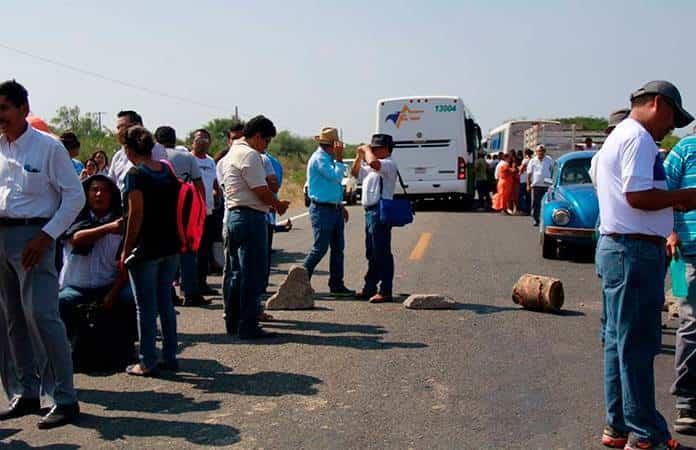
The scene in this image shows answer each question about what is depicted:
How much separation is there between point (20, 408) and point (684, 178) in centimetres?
447

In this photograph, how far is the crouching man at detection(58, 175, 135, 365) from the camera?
707 cm

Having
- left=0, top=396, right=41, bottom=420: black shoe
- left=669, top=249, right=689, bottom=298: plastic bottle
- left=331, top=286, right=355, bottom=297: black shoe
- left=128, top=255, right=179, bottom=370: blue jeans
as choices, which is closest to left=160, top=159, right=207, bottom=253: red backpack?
left=128, top=255, right=179, bottom=370: blue jeans

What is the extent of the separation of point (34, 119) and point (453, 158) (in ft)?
65.4

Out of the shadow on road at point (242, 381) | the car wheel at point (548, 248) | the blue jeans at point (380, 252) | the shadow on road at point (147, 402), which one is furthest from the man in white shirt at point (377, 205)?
the car wheel at point (548, 248)

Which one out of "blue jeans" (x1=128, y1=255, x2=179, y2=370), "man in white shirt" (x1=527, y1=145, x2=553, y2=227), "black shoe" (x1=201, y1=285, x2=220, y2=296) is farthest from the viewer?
"man in white shirt" (x1=527, y1=145, x2=553, y2=227)

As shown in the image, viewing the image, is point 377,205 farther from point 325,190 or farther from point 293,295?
point 293,295

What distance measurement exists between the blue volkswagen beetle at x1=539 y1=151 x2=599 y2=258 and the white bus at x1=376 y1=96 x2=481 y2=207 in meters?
10.9

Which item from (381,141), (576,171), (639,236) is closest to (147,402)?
(639,236)

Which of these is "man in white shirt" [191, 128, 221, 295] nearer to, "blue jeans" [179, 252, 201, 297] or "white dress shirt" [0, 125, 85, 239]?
"blue jeans" [179, 252, 201, 297]

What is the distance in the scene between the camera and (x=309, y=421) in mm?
5645

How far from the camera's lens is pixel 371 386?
645cm

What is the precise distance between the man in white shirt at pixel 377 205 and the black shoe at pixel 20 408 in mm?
4741

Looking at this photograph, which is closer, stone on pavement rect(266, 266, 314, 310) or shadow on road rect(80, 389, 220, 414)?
shadow on road rect(80, 389, 220, 414)

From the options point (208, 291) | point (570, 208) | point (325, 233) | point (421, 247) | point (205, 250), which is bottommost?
point (208, 291)
